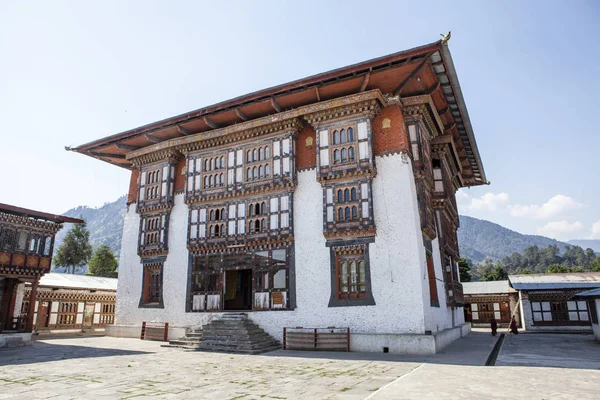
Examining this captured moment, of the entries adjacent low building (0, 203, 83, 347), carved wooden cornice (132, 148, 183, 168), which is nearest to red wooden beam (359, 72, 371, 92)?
carved wooden cornice (132, 148, 183, 168)

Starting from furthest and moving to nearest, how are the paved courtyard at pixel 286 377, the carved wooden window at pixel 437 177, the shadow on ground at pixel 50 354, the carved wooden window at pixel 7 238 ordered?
1. the carved wooden window at pixel 437 177
2. the carved wooden window at pixel 7 238
3. the shadow on ground at pixel 50 354
4. the paved courtyard at pixel 286 377

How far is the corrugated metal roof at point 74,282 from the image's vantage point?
30458mm

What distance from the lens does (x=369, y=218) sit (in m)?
18.6

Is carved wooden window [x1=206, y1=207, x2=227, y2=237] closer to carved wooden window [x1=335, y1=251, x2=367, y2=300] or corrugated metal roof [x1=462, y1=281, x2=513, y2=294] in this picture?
carved wooden window [x1=335, y1=251, x2=367, y2=300]

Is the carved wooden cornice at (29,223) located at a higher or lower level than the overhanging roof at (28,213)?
lower

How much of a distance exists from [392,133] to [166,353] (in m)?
14.5

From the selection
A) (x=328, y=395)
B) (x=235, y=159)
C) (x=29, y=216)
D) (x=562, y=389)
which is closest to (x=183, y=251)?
(x=235, y=159)

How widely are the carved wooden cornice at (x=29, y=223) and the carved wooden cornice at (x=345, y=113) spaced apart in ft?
52.2

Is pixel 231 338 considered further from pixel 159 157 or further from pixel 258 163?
pixel 159 157

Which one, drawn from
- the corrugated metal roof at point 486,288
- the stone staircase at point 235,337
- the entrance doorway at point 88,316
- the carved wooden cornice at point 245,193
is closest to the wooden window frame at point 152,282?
the carved wooden cornice at point 245,193

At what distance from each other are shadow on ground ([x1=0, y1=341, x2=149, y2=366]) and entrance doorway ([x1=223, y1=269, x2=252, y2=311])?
745 cm

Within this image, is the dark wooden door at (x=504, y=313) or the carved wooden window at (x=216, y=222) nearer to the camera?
the carved wooden window at (x=216, y=222)

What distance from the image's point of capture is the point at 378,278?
59.5 ft

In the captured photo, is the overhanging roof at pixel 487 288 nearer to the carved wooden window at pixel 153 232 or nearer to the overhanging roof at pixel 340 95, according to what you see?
the overhanging roof at pixel 340 95
